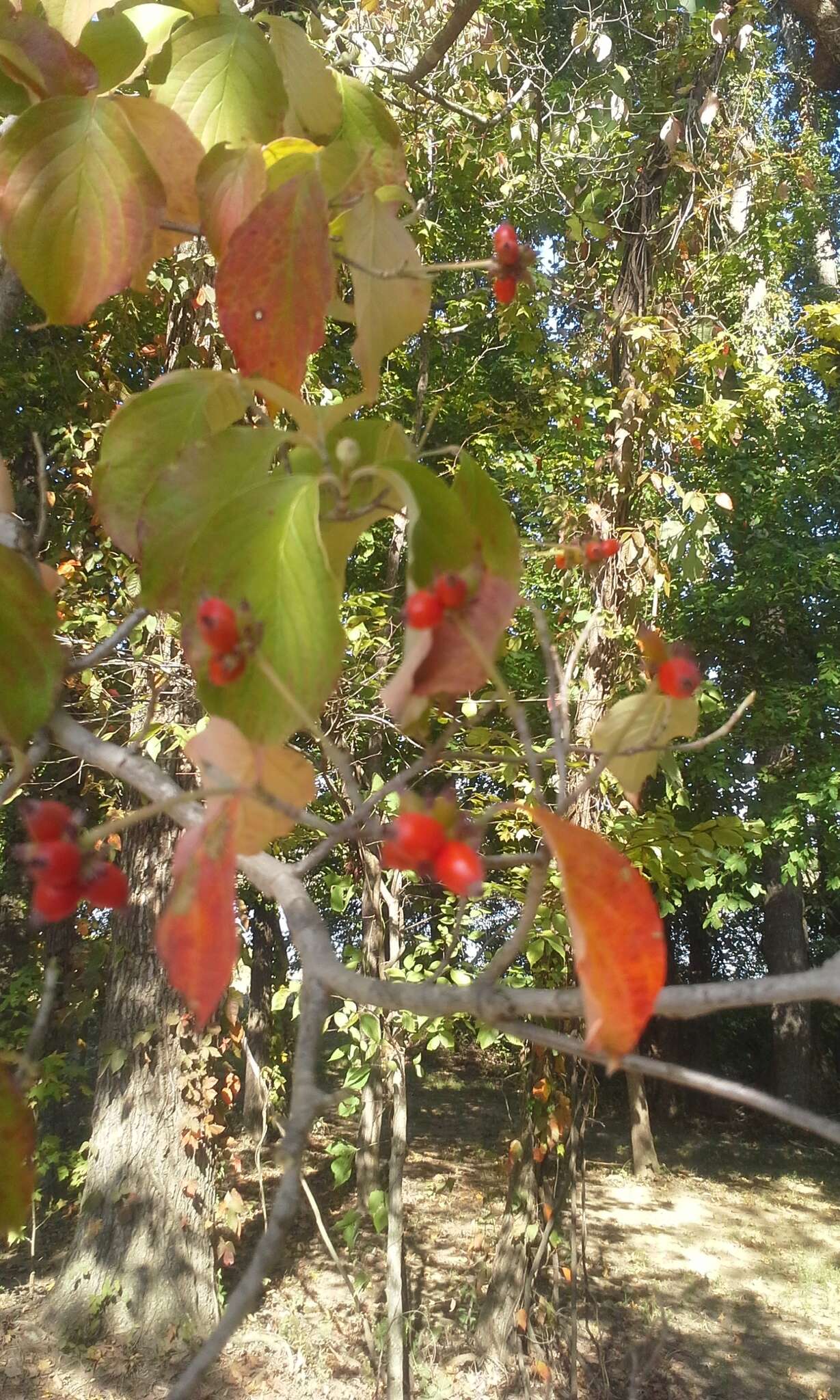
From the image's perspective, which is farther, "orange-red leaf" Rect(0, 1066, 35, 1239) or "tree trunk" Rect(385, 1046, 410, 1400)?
"tree trunk" Rect(385, 1046, 410, 1400)

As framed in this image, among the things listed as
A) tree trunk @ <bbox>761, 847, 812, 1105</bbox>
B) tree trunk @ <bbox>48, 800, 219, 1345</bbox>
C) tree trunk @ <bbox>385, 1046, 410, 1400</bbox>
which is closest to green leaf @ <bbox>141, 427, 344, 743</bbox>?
tree trunk @ <bbox>385, 1046, 410, 1400</bbox>

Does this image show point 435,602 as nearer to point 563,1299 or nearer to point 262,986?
point 563,1299

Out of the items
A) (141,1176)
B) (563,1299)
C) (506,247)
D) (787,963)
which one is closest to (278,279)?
(506,247)

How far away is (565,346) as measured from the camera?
16.9 feet

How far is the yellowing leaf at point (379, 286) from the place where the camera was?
0.63 meters

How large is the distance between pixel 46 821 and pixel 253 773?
3.7 inches

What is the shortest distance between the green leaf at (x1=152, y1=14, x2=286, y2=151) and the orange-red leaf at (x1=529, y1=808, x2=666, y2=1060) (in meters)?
0.60

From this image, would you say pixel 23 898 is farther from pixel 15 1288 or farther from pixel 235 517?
pixel 235 517

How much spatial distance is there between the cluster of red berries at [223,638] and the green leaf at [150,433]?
0.16 meters

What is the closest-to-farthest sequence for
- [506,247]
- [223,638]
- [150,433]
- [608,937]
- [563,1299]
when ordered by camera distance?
[608,937]
[223,638]
[150,433]
[506,247]
[563,1299]

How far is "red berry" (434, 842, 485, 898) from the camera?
0.38 meters

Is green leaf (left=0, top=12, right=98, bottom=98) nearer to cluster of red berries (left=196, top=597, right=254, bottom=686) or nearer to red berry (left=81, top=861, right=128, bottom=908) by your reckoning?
cluster of red berries (left=196, top=597, right=254, bottom=686)

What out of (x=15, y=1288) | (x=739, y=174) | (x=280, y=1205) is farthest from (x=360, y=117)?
(x=15, y=1288)

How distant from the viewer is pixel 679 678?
19.8 inches
